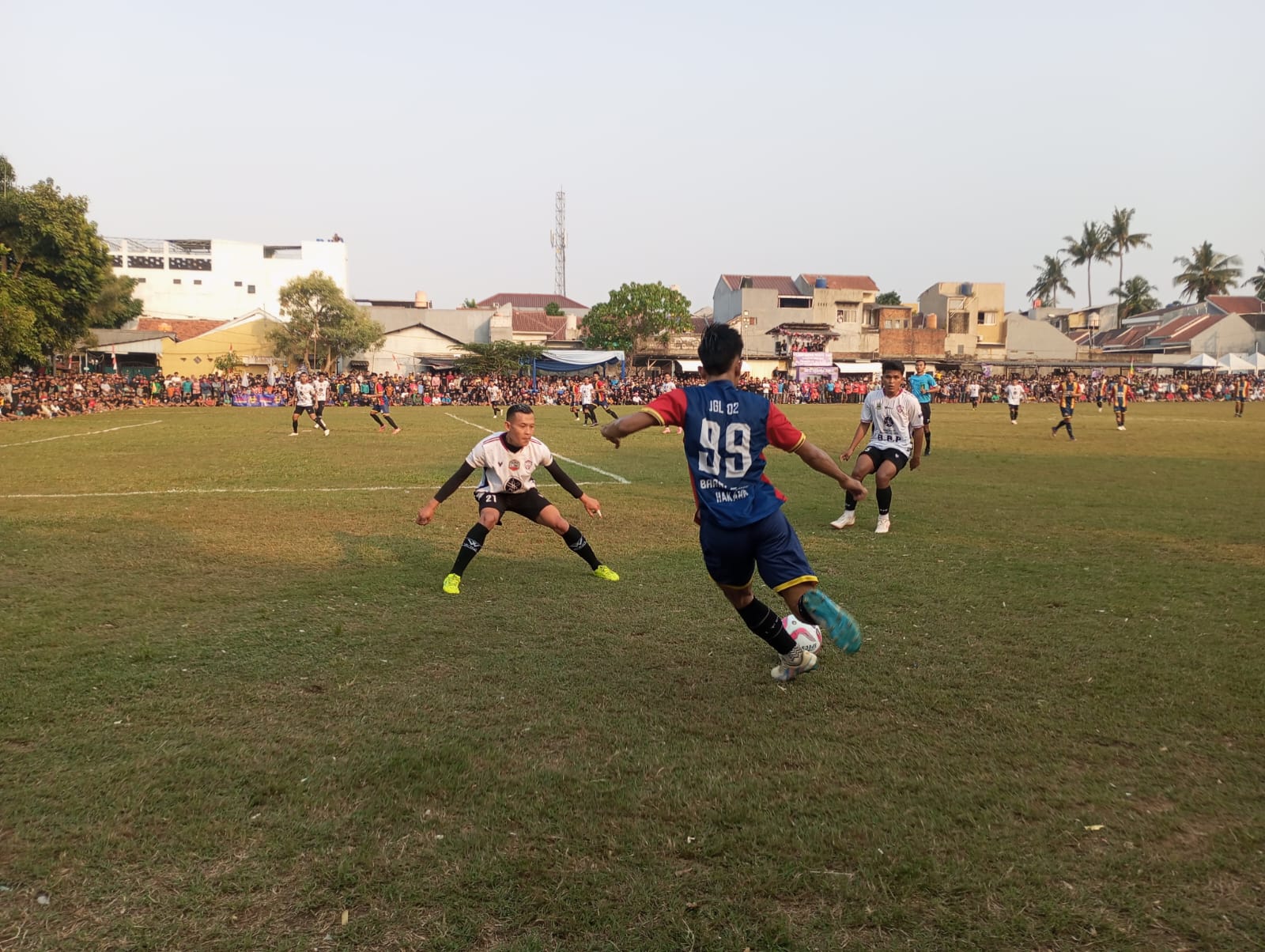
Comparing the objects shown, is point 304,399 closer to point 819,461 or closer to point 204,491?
point 204,491

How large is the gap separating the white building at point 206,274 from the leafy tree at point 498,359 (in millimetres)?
22680

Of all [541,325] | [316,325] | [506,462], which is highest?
[541,325]

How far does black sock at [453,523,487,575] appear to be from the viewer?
7941mm

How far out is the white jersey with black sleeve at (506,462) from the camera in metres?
8.24

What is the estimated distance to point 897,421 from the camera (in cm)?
1092

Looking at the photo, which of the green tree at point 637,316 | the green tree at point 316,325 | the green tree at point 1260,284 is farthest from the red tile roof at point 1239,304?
the green tree at point 316,325

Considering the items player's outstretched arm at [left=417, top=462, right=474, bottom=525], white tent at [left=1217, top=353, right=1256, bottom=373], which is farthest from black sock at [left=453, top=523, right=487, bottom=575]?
white tent at [left=1217, top=353, right=1256, bottom=373]

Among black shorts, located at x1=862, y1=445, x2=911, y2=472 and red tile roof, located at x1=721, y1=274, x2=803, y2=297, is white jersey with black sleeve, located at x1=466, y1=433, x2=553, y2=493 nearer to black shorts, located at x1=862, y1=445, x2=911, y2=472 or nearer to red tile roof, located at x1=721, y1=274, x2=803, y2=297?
black shorts, located at x1=862, y1=445, x2=911, y2=472

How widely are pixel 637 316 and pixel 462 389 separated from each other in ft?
63.6

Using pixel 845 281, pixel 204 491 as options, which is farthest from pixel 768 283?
pixel 204 491

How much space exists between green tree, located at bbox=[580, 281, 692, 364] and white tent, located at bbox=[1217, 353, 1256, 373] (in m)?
44.0

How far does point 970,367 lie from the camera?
2894 inches

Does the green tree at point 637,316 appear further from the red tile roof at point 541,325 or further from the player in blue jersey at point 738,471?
the player in blue jersey at point 738,471

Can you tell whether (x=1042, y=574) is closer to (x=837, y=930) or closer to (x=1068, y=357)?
(x=837, y=930)
